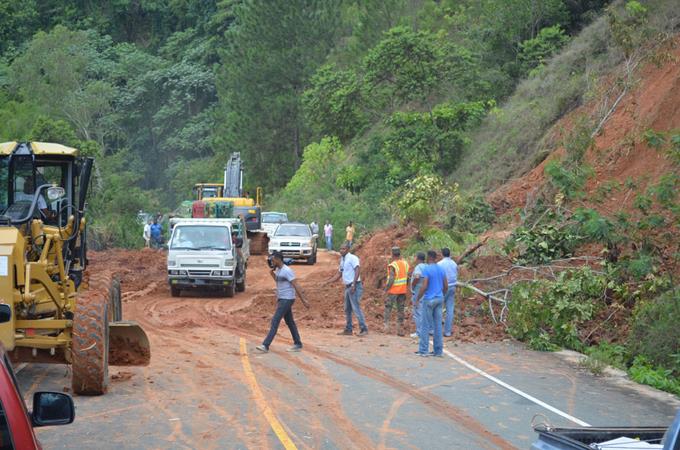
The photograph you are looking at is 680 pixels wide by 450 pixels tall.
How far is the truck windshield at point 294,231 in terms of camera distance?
131ft

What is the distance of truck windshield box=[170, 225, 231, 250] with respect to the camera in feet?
86.5

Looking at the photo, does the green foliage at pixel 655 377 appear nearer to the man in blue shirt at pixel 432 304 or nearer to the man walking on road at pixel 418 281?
the man in blue shirt at pixel 432 304

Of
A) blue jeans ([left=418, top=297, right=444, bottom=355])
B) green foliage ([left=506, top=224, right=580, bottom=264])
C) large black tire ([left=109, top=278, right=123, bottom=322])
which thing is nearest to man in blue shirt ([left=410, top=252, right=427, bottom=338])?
blue jeans ([left=418, top=297, right=444, bottom=355])

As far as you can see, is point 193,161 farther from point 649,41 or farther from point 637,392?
point 637,392

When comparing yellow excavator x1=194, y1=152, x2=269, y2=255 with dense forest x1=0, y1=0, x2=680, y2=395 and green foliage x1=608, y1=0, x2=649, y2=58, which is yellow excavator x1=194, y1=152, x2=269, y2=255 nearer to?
dense forest x1=0, y1=0, x2=680, y2=395

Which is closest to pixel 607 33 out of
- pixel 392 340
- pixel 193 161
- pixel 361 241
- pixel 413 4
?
pixel 361 241

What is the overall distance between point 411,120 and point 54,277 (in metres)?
29.3

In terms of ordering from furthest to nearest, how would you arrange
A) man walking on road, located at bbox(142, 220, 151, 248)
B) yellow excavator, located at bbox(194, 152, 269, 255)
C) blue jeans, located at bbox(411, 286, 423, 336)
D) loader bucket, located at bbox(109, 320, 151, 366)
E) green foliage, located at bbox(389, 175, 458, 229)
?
man walking on road, located at bbox(142, 220, 151, 248)
yellow excavator, located at bbox(194, 152, 269, 255)
green foliage, located at bbox(389, 175, 458, 229)
blue jeans, located at bbox(411, 286, 423, 336)
loader bucket, located at bbox(109, 320, 151, 366)

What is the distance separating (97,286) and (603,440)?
962 centimetres

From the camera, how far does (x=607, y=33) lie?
3488 centimetres

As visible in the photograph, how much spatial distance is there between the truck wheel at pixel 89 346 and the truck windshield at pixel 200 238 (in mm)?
13809

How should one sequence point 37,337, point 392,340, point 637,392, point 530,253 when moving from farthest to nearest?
1. point 530,253
2. point 392,340
3. point 637,392
4. point 37,337

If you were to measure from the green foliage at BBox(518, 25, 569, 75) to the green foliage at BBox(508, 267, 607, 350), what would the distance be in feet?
78.9

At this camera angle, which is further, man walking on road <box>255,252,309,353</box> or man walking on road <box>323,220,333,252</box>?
man walking on road <box>323,220,333,252</box>
